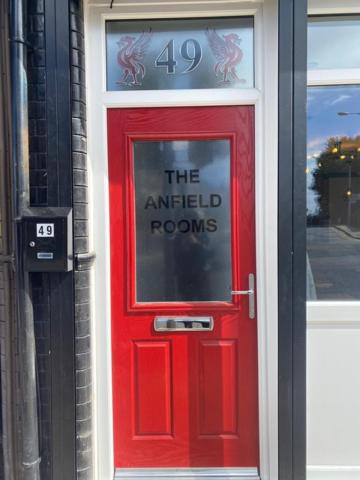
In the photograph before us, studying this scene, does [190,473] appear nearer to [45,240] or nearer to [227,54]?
[45,240]

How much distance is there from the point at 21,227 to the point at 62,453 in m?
1.18

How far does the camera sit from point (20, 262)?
1972 mm

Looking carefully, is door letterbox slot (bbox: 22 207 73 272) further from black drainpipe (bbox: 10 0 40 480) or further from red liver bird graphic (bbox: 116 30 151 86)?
red liver bird graphic (bbox: 116 30 151 86)

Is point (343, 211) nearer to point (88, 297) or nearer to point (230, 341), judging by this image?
point (230, 341)

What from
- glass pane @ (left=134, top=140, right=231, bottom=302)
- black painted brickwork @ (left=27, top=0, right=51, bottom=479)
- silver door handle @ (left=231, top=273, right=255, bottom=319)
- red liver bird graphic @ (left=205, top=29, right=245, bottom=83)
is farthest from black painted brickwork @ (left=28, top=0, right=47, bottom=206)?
silver door handle @ (left=231, top=273, right=255, bottom=319)

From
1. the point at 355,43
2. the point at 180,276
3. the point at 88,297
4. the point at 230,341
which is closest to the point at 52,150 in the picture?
the point at 88,297

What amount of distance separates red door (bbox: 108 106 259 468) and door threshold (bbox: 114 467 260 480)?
3cm

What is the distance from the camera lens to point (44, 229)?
6.41ft

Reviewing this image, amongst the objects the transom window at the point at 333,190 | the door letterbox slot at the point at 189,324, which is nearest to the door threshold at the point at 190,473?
the door letterbox slot at the point at 189,324

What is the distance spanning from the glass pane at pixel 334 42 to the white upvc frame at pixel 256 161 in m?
0.29

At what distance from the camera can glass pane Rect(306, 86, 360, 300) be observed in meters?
2.32

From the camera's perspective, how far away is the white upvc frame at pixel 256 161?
218 centimetres

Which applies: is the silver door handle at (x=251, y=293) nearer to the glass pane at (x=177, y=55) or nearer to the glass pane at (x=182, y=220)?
the glass pane at (x=182, y=220)

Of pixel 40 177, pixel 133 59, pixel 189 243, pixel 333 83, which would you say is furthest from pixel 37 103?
pixel 333 83
